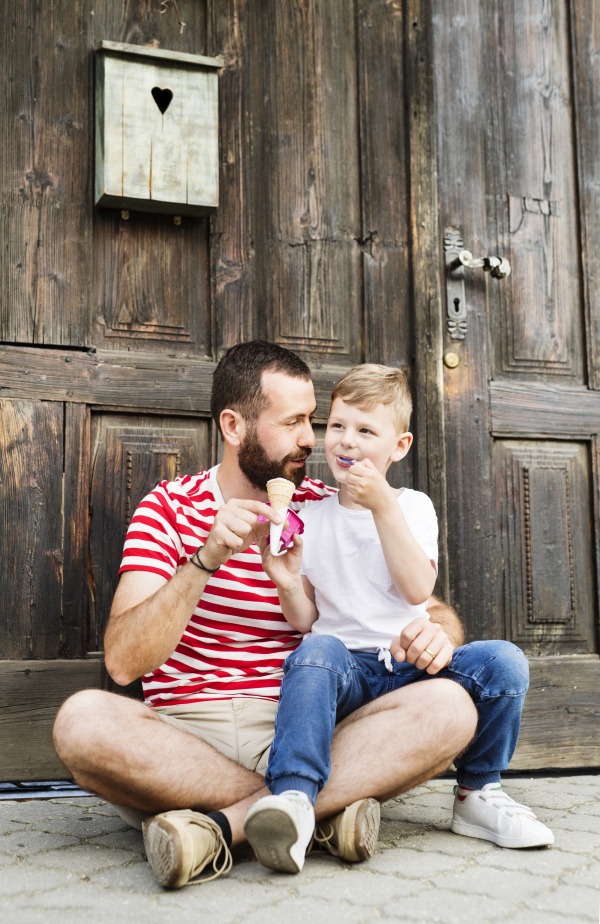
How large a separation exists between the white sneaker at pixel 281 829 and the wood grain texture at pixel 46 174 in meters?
1.73

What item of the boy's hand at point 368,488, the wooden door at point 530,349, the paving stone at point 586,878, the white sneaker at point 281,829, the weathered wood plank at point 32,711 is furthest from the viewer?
the wooden door at point 530,349

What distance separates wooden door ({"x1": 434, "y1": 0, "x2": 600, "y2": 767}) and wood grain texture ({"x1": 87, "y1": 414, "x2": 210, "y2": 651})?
1.00 metres

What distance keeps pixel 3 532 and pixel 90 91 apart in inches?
60.3

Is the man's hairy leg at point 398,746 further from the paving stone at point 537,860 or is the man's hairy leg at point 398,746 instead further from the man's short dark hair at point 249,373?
the man's short dark hair at point 249,373

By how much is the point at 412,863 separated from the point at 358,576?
71cm

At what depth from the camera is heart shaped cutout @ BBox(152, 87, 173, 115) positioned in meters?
2.88

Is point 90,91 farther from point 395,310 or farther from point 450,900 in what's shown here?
point 450,900

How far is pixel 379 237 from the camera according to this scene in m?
3.20

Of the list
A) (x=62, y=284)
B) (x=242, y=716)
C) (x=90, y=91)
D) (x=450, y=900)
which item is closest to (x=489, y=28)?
(x=90, y=91)

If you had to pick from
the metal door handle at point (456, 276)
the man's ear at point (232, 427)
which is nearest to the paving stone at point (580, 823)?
the man's ear at point (232, 427)

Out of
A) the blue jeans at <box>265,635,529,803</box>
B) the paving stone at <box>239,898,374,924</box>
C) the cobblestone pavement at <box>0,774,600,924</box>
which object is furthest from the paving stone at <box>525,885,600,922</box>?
the blue jeans at <box>265,635,529,803</box>

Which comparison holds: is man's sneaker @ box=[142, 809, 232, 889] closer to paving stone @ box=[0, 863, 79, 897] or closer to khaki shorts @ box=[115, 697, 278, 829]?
paving stone @ box=[0, 863, 79, 897]

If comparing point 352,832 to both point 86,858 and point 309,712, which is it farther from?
point 86,858

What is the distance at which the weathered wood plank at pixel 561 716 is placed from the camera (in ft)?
10.0
